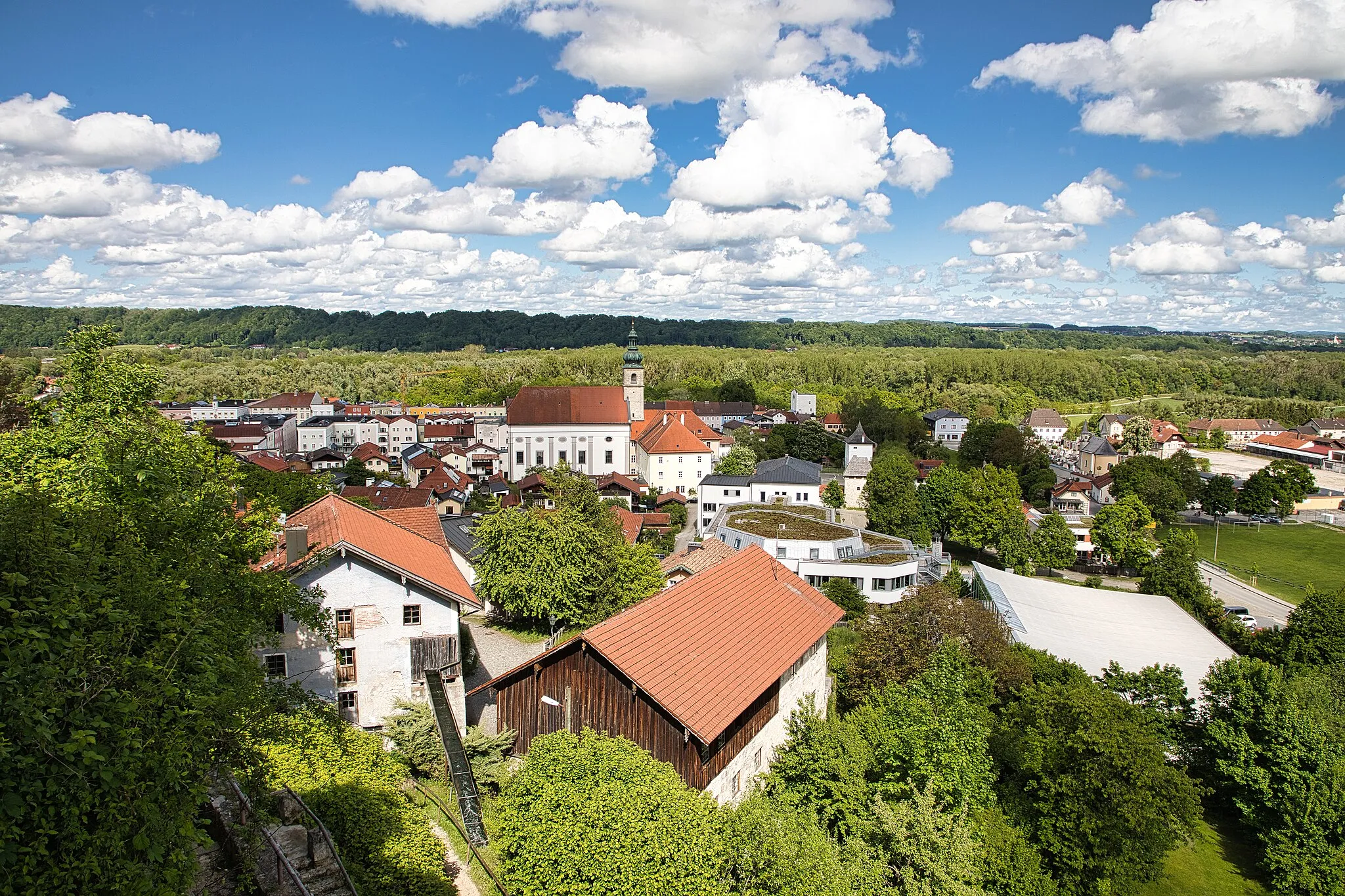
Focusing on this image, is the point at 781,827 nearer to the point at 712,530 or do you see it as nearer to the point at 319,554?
the point at 319,554

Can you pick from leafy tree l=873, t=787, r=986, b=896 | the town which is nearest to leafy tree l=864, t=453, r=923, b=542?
the town

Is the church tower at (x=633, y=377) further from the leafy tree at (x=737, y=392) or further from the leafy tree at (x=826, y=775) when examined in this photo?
the leafy tree at (x=826, y=775)

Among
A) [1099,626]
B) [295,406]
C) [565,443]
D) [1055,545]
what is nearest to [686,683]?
[1099,626]

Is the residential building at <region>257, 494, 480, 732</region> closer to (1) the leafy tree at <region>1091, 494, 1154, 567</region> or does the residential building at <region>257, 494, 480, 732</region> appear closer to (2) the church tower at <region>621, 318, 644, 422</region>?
(1) the leafy tree at <region>1091, 494, 1154, 567</region>

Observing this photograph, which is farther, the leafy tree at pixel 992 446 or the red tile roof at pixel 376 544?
the leafy tree at pixel 992 446

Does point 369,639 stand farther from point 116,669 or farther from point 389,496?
point 389,496

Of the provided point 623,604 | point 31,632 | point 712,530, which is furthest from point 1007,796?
point 712,530

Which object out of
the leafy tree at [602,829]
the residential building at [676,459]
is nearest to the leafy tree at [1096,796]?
the leafy tree at [602,829]
